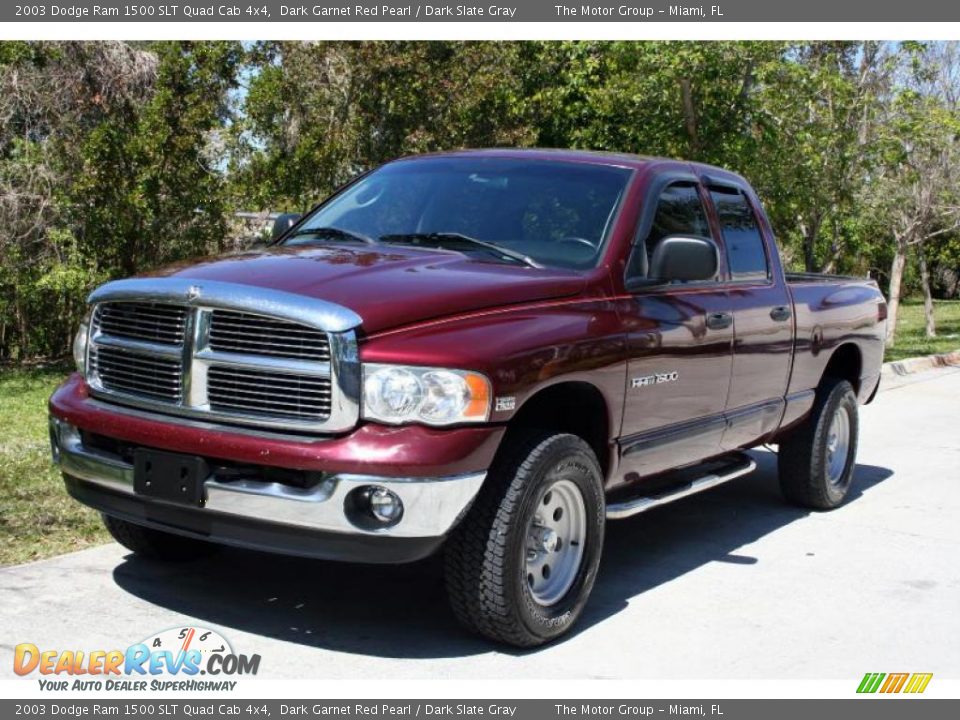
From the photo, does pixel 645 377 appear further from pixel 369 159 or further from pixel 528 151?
pixel 369 159

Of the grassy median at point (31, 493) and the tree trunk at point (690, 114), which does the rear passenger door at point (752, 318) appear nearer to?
the grassy median at point (31, 493)

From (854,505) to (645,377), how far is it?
3168mm

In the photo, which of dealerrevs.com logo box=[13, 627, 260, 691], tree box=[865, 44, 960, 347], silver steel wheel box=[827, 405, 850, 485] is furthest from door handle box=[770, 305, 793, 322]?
tree box=[865, 44, 960, 347]

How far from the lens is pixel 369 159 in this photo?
14.1 metres

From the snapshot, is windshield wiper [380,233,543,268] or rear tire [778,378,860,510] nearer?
windshield wiper [380,233,543,268]

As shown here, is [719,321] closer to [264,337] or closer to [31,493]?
[264,337]

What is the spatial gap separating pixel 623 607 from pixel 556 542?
2.35ft

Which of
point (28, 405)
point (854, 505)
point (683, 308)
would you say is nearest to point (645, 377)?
point (683, 308)

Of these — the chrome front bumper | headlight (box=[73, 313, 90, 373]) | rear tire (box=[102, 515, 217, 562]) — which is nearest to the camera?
the chrome front bumper

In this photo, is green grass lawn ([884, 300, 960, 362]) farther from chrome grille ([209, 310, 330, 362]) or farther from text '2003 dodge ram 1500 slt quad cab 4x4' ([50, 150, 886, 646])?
chrome grille ([209, 310, 330, 362])

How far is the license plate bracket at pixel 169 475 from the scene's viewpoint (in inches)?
190

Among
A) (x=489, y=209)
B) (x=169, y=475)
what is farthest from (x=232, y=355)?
(x=489, y=209)

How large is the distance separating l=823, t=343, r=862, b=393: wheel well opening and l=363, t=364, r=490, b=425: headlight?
4.23 metres

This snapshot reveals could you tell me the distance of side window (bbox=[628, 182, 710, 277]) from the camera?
6020 millimetres
